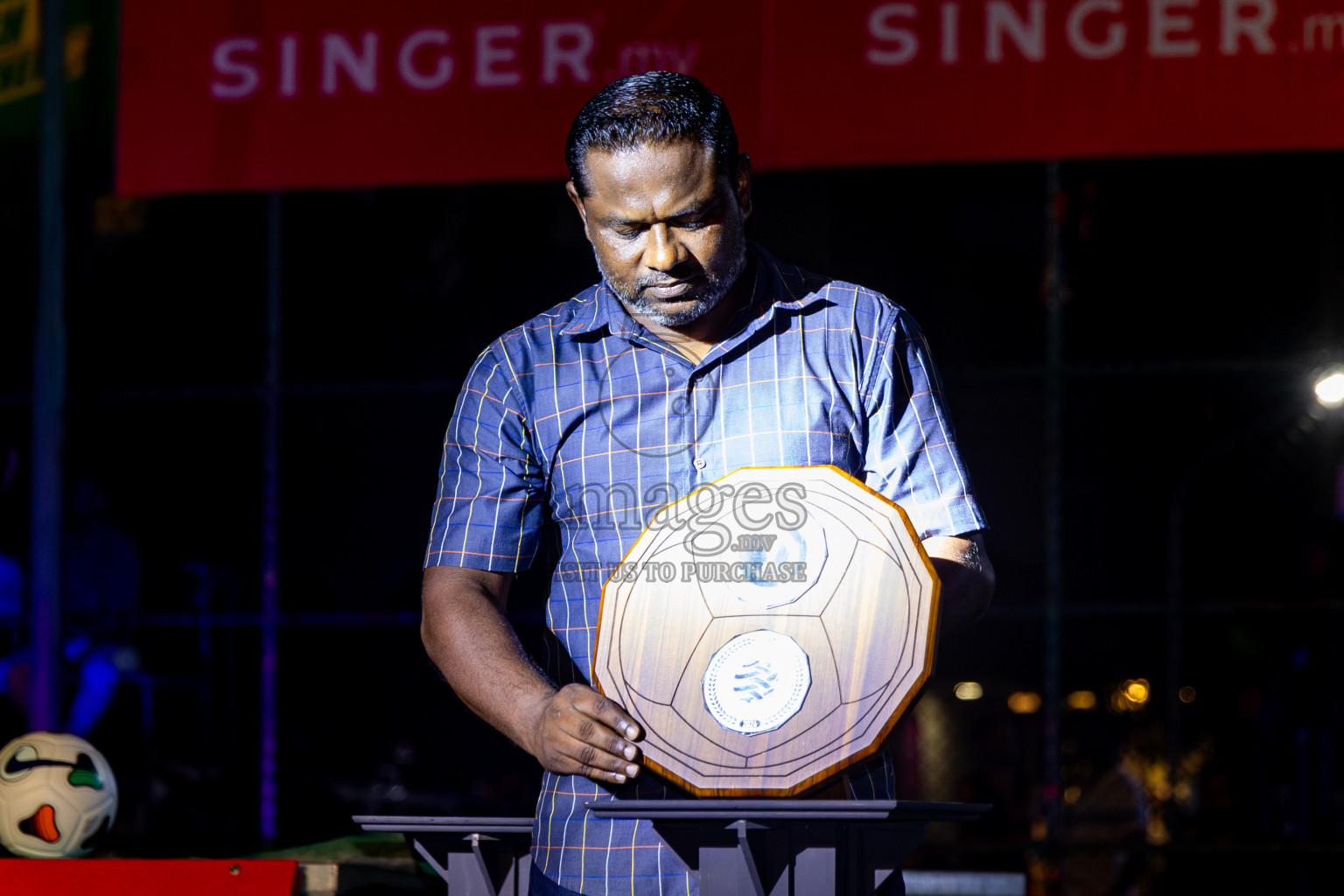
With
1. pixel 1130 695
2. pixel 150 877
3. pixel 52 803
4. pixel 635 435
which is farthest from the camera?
pixel 1130 695

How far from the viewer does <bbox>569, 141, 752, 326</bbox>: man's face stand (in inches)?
67.4

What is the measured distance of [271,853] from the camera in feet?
11.4

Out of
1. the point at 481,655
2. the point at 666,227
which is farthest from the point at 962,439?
the point at 481,655

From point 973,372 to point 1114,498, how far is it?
379cm

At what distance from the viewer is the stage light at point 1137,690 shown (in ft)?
25.3

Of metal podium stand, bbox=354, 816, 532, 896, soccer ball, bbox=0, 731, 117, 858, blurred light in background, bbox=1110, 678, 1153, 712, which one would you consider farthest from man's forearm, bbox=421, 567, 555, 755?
blurred light in background, bbox=1110, 678, 1153, 712

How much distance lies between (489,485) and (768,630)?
0.58 m

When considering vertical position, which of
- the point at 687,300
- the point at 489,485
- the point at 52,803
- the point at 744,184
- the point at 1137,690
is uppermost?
the point at 744,184

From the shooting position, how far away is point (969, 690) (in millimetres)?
8875

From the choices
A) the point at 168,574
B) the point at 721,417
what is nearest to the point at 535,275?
the point at 168,574

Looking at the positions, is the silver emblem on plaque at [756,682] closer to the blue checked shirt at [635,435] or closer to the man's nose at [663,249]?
the blue checked shirt at [635,435]

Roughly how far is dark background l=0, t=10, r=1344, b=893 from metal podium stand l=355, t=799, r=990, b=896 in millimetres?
3180

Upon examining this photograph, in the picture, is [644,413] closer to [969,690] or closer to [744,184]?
[744,184]

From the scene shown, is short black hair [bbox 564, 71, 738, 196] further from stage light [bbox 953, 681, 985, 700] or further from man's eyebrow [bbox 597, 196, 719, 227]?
stage light [bbox 953, 681, 985, 700]
